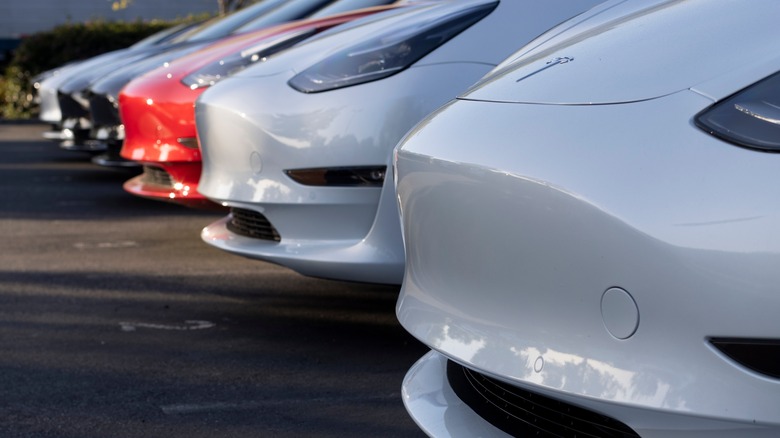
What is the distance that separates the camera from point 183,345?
4.41 m

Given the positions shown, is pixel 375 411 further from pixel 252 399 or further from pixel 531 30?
pixel 531 30

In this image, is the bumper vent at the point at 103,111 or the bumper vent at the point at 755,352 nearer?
the bumper vent at the point at 755,352

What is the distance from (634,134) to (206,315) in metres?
3.08

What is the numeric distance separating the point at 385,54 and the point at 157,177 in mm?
2334

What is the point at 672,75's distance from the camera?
225cm

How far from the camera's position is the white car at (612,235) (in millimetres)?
1925

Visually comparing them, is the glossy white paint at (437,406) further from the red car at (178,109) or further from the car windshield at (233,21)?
the car windshield at (233,21)

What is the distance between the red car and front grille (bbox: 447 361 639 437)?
3.03 meters

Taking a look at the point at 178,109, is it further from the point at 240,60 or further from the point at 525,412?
the point at 525,412

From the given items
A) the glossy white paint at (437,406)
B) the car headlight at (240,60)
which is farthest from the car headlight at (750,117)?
the car headlight at (240,60)

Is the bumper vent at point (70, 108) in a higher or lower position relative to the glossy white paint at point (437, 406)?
lower

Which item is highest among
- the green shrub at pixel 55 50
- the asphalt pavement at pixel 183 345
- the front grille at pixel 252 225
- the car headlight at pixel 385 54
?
the car headlight at pixel 385 54

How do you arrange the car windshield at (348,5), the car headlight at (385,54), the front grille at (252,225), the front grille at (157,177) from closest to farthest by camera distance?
1. the car headlight at (385,54)
2. the front grille at (252,225)
3. the front grille at (157,177)
4. the car windshield at (348,5)

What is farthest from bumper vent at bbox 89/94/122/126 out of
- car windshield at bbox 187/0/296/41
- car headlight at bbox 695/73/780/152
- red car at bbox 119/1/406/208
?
car headlight at bbox 695/73/780/152
